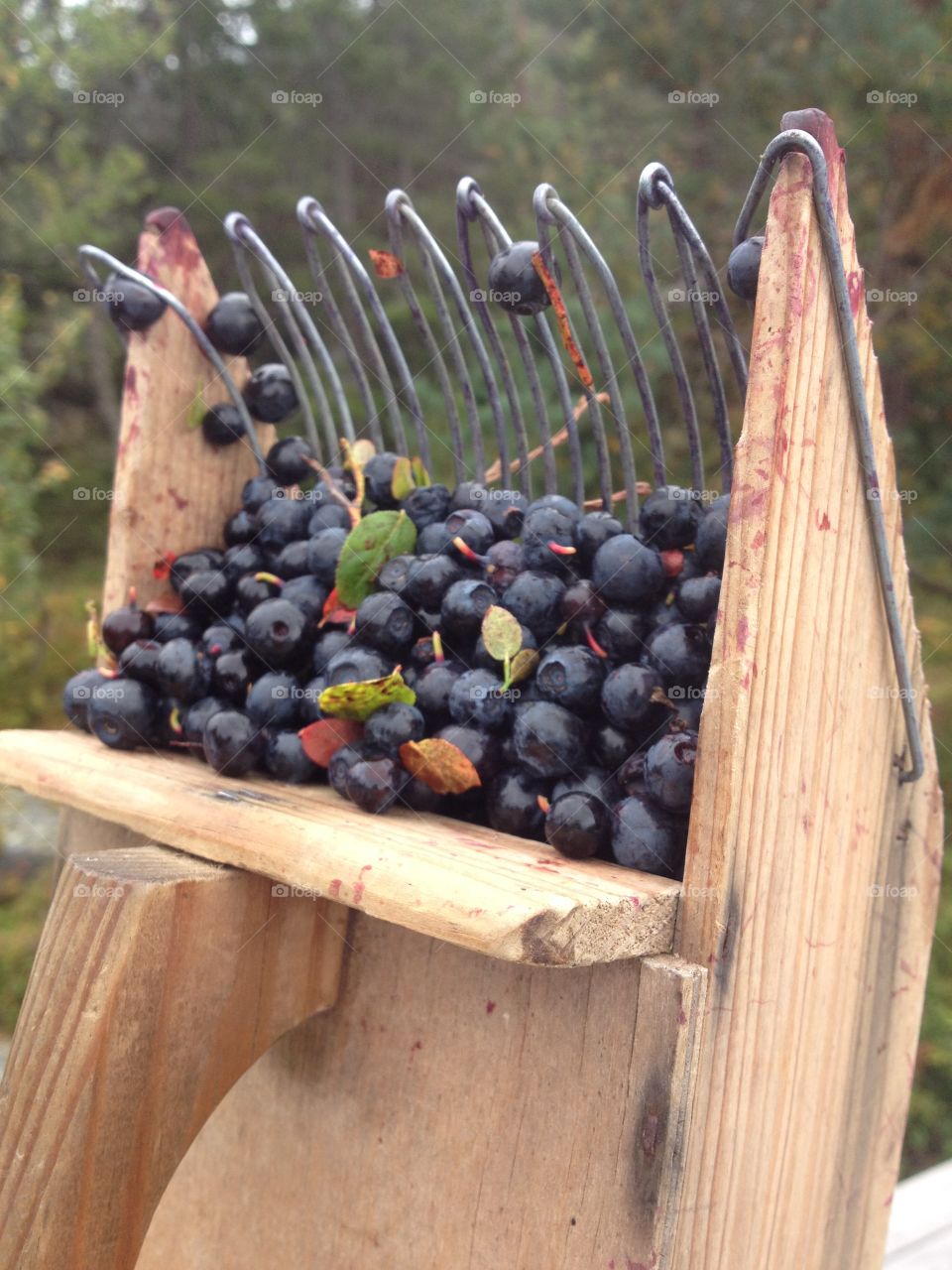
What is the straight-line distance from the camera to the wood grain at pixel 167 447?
1.16 m

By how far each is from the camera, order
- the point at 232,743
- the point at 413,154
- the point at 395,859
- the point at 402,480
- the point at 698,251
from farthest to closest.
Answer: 1. the point at 413,154
2. the point at 402,480
3. the point at 232,743
4. the point at 698,251
5. the point at 395,859

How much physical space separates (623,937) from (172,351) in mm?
809

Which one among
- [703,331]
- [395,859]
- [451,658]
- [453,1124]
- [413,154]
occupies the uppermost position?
[413,154]

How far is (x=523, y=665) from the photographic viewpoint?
82 cm

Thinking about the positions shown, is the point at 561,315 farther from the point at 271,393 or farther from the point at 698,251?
the point at 271,393

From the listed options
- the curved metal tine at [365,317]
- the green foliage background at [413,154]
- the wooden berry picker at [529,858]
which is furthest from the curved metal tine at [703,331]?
the green foliage background at [413,154]

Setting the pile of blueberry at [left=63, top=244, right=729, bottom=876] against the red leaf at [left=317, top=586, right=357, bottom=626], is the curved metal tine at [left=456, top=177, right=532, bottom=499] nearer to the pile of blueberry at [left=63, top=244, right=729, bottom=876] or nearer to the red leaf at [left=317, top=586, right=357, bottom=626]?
the pile of blueberry at [left=63, top=244, right=729, bottom=876]

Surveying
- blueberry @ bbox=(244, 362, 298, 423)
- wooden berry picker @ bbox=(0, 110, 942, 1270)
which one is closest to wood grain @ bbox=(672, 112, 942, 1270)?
wooden berry picker @ bbox=(0, 110, 942, 1270)

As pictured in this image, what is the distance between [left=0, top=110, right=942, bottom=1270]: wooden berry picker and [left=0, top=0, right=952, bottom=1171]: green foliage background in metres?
1.12

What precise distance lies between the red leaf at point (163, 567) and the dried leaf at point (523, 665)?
19.1 inches

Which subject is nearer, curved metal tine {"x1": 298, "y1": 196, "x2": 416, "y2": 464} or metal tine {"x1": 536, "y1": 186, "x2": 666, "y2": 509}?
metal tine {"x1": 536, "y1": 186, "x2": 666, "y2": 509}

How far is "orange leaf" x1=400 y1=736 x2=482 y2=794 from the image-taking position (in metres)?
0.81

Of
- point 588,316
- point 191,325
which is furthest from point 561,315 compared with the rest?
point 191,325

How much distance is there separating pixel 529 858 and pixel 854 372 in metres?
0.38
